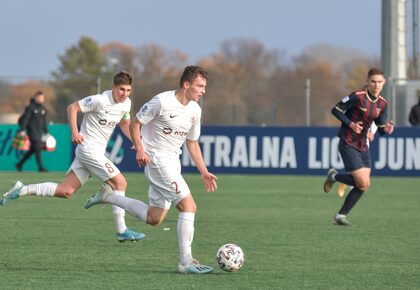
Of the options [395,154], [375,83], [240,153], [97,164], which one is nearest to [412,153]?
[395,154]

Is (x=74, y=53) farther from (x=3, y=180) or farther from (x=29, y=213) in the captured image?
(x=29, y=213)

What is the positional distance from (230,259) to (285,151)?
760 inches

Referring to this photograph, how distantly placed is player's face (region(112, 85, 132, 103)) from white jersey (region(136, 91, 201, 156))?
1807mm

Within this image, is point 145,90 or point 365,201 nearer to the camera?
point 365,201

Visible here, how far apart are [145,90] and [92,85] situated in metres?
3.15

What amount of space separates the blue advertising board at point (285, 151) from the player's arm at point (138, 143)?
59.7 feet

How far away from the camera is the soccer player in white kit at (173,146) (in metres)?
10.1

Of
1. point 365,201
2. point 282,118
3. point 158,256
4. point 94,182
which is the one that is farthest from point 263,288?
point 282,118

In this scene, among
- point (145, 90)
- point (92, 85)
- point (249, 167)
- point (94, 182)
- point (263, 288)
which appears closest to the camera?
point (263, 288)

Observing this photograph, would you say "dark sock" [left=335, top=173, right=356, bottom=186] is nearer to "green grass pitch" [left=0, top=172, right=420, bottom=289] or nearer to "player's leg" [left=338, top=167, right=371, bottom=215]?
"player's leg" [left=338, top=167, right=371, bottom=215]

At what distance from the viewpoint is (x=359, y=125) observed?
15.4m

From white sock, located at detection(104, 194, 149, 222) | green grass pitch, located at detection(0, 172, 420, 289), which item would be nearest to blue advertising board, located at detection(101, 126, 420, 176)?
green grass pitch, located at detection(0, 172, 420, 289)

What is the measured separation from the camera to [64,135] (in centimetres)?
3094

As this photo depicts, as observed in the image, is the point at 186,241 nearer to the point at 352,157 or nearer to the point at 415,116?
the point at 352,157
